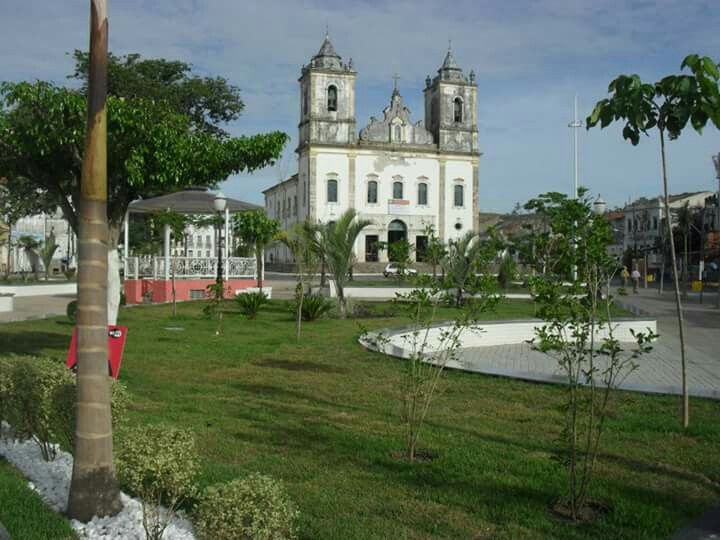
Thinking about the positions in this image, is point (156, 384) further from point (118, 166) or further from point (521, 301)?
point (521, 301)

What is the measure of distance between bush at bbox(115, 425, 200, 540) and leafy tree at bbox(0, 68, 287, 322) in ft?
16.7

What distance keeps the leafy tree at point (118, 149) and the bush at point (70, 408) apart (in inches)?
164

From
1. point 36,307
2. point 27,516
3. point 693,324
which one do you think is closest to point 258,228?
point 36,307

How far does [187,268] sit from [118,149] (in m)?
15.3

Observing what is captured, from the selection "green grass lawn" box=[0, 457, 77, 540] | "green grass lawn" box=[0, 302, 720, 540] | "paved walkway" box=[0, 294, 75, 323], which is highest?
"paved walkway" box=[0, 294, 75, 323]

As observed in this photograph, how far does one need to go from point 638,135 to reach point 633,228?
234 ft

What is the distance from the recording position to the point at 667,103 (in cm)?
555

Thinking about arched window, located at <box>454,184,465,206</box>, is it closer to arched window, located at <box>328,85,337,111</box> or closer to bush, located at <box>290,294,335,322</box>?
arched window, located at <box>328,85,337,111</box>

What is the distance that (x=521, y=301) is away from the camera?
88.3 feet

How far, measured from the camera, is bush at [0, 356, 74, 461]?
484 cm

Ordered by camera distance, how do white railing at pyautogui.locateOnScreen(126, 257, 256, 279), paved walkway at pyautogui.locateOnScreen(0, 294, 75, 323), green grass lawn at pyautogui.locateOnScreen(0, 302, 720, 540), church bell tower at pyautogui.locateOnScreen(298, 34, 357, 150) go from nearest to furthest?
green grass lawn at pyautogui.locateOnScreen(0, 302, 720, 540), paved walkway at pyautogui.locateOnScreen(0, 294, 75, 323), white railing at pyautogui.locateOnScreen(126, 257, 256, 279), church bell tower at pyautogui.locateOnScreen(298, 34, 357, 150)

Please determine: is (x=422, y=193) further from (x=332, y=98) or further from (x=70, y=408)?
(x=70, y=408)

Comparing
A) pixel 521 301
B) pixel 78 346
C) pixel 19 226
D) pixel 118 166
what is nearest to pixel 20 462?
pixel 78 346

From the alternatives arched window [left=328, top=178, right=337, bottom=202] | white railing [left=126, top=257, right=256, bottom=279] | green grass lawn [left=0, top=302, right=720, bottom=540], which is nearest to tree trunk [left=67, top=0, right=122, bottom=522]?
green grass lawn [left=0, top=302, right=720, bottom=540]
